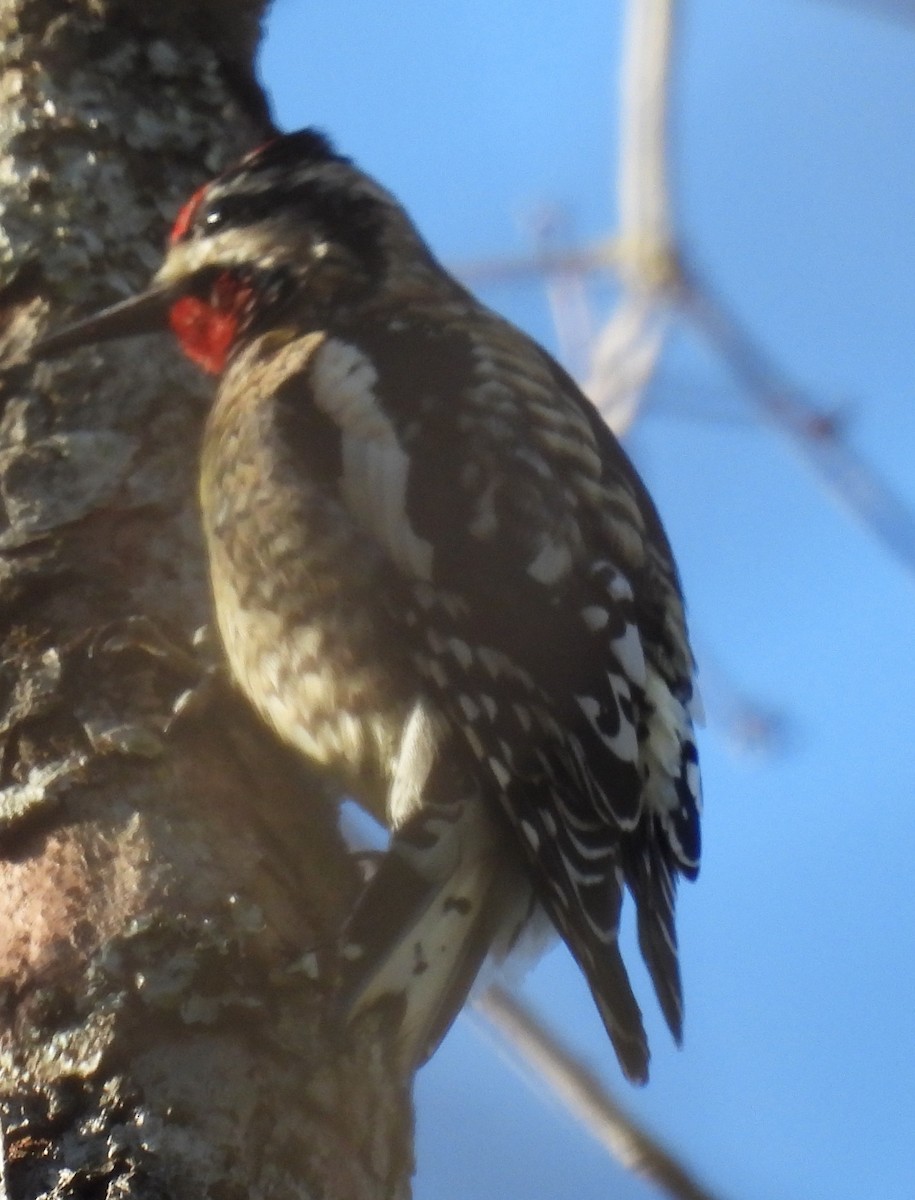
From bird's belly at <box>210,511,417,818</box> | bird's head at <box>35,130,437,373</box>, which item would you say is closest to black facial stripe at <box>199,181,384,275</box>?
bird's head at <box>35,130,437,373</box>

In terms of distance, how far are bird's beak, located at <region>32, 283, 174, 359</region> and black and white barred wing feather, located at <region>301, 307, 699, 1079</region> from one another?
24cm

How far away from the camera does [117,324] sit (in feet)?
7.27

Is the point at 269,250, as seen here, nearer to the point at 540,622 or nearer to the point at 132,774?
the point at 540,622

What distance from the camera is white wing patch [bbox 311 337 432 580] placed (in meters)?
2.07

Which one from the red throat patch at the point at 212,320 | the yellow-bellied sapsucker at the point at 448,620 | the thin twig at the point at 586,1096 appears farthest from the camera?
the red throat patch at the point at 212,320

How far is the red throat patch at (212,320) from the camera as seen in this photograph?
2389 millimetres

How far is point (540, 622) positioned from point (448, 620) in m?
0.12

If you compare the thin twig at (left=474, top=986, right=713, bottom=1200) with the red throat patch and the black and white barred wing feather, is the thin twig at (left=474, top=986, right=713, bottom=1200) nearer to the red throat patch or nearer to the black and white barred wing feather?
the black and white barred wing feather

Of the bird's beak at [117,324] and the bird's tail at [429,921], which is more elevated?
the bird's beak at [117,324]

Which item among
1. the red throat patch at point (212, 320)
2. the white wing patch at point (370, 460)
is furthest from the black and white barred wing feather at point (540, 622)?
the red throat patch at point (212, 320)

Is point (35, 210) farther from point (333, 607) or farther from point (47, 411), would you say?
point (333, 607)

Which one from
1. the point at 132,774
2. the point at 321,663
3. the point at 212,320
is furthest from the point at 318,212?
the point at 132,774

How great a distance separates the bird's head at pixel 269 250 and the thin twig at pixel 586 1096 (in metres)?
1.03

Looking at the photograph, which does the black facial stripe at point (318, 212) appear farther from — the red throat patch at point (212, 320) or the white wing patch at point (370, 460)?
the white wing patch at point (370, 460)
